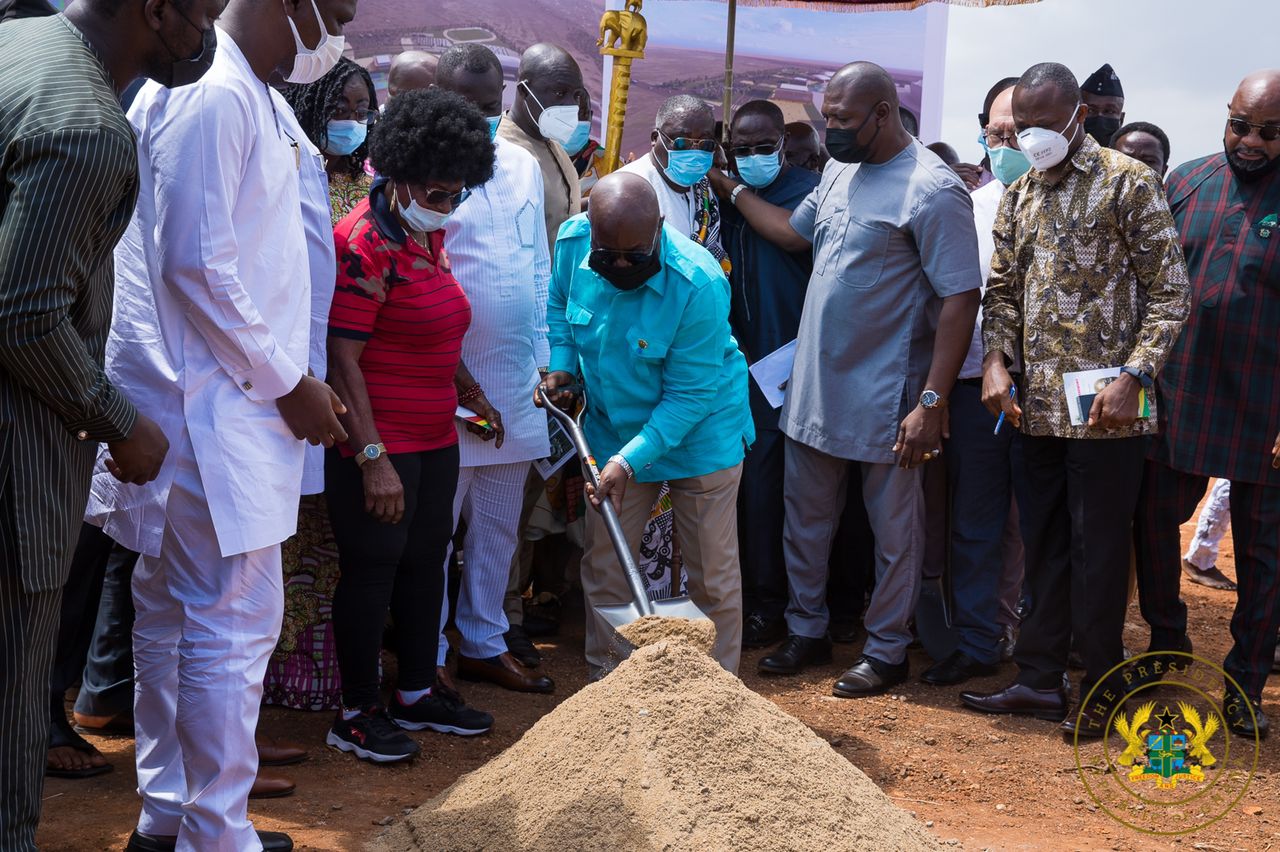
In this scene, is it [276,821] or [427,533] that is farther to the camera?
[427,533]

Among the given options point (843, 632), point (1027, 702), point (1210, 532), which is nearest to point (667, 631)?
point (1027, 702)

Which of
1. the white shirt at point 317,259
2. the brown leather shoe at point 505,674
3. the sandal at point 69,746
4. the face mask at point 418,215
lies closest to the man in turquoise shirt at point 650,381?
the brown leather shoe at point 505,674

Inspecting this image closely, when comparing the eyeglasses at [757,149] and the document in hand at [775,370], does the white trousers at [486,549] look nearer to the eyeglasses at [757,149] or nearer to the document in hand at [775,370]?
the document in hand at [775,370]

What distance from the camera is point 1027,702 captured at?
4512mm

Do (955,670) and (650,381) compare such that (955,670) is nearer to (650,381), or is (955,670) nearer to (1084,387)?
(1084,387)

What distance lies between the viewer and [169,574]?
2734 mm

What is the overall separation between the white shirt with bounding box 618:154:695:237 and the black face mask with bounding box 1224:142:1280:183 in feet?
6.62

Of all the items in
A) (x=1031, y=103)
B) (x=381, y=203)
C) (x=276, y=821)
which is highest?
(x=1031, y=103)

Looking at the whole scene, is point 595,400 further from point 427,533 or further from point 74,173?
point 74,173

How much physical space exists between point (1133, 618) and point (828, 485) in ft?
7.05

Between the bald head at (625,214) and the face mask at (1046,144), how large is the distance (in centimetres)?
Answer: 138

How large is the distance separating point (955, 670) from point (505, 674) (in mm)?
1753

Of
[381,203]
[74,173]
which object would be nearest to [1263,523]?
[381,203]

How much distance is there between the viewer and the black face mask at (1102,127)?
228 inches
